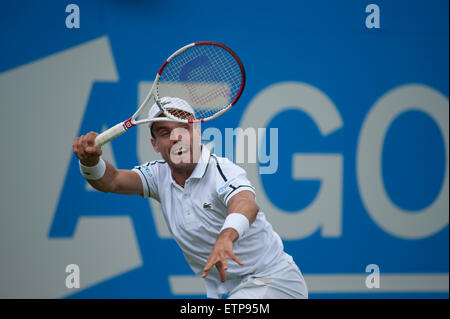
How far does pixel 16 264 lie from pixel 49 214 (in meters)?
0.50

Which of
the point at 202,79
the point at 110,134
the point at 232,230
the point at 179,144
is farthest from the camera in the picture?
the point at 202,79

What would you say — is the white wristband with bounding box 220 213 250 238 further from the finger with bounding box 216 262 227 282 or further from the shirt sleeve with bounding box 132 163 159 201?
the shirt sleeve with bounding box 132 163 159 201

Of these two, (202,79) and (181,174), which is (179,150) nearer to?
(181,174)

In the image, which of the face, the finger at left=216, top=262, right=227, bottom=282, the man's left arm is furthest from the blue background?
the finger at left=216, top=262, right=227, bottom=282

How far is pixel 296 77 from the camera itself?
478 centimetres

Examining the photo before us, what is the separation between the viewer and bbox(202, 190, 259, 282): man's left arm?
2.25m

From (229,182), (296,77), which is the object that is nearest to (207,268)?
(229,182)

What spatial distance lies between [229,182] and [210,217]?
231 mm

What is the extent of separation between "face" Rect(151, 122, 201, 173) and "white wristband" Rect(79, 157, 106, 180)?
0.33 m

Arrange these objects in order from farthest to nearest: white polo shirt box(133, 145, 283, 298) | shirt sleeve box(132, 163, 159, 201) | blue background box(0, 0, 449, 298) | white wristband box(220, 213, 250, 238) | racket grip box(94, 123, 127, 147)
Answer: blue background box(0, 0, 449, 298) < shirt sleeve box(132, 163, 159, 201) < white polo shirt box(133, 145, 283, 298) < racket grip box(94, 123, 127, 147) < white wristband box(220, 213, 250, 238)

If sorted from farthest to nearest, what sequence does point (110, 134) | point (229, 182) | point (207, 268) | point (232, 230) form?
1. point (229, 182)
2. point (110, 134)
3. point (232, 230)
4. point (207, 268)

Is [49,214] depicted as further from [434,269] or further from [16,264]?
[434,269]

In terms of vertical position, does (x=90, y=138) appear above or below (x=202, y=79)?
below

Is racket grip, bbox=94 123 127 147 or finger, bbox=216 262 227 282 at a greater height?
racket grip, bbox=94 123 127 147
